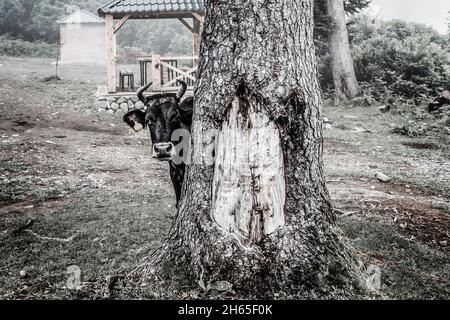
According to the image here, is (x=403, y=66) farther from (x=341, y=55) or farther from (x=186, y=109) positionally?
(x=186, y=109)

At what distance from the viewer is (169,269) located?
3340mm

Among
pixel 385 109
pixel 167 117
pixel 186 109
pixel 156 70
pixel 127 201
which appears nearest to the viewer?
pixel 186 109

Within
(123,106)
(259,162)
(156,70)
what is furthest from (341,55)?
(259,162)

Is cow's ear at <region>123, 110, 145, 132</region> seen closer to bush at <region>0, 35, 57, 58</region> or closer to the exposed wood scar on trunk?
the exposed wood scar on trunk

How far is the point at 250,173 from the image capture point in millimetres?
3182

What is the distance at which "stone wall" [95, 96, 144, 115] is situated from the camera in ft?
51.7

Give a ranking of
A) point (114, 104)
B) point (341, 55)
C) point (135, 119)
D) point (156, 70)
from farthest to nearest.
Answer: point (341, 55) → point (114, 104) → point (156, 70) → point (135, 119)

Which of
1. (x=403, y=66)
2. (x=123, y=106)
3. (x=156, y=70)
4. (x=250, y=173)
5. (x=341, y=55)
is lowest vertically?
(x=250, y=173)

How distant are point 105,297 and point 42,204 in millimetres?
3884

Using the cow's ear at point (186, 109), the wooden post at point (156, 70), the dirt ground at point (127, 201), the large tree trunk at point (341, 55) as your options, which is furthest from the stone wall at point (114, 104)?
the cow's ear at point (186, 109)

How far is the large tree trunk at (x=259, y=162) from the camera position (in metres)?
3.14

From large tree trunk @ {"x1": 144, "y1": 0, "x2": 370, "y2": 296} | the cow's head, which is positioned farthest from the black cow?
large tree trunk @ {"x1": 144, "y1": 0, "x2": 370, "y2": 296}

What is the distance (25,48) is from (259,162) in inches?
1595

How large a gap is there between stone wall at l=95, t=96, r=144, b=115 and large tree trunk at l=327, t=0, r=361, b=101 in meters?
7.95
